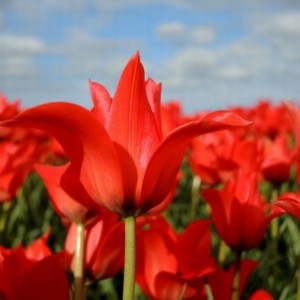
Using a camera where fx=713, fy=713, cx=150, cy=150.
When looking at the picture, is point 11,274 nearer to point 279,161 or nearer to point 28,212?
point 279,161

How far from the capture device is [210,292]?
142 cm

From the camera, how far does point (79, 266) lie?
58.4 inches

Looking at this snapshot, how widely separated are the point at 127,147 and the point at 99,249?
1.69 ft

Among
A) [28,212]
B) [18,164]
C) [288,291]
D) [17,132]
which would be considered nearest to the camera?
[288,291]

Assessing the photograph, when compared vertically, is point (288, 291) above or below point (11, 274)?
below

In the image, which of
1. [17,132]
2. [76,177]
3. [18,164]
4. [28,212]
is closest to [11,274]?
[76,177]

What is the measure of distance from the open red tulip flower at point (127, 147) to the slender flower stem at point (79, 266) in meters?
0.35

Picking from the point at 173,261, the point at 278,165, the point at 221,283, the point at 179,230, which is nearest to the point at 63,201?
the point at 173,261

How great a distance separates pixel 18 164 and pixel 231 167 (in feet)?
2.51

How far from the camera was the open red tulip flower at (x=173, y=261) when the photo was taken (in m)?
1.48

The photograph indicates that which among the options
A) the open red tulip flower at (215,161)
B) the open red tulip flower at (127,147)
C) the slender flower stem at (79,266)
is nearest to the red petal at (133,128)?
the open red tulip flower at (127,147)

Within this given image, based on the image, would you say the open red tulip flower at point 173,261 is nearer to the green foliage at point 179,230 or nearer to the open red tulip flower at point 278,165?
the green foliage at point 179,230

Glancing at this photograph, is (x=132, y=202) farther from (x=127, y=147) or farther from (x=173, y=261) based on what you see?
(x=173, y=261)

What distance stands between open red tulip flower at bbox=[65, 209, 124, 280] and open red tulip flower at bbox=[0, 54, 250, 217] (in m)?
0.40
